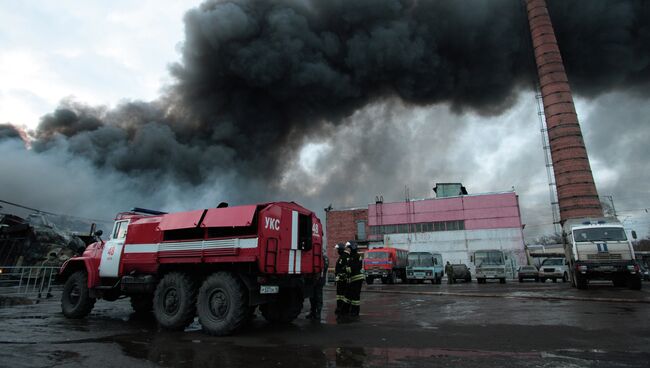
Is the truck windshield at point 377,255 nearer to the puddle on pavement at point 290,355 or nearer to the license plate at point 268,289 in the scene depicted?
the license plate at point 268,289

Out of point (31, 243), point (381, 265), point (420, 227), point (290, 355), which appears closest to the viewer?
point (290, 355)

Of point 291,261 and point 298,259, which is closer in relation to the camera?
point 291,261

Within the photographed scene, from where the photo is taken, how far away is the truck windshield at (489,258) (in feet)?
71.0

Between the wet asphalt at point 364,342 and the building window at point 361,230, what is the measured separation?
35.1m

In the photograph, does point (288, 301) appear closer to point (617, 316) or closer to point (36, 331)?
point (36, 331)

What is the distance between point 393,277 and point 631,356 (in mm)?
18389

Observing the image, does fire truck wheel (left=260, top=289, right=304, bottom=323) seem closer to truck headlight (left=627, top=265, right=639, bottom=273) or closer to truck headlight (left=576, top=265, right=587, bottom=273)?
truck headlight (left=576, top=265, right=587, bottom=273)

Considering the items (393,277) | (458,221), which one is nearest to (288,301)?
(393,277)

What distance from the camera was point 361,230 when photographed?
4241 centimetres

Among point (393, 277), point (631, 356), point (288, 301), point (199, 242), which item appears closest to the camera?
point (631, 356)

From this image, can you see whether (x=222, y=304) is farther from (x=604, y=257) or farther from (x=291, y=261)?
(x=604, y=257)

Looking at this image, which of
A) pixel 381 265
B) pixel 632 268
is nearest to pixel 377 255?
pixel 381 265

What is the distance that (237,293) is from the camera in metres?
5.49

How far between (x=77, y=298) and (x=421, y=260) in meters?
18.1
